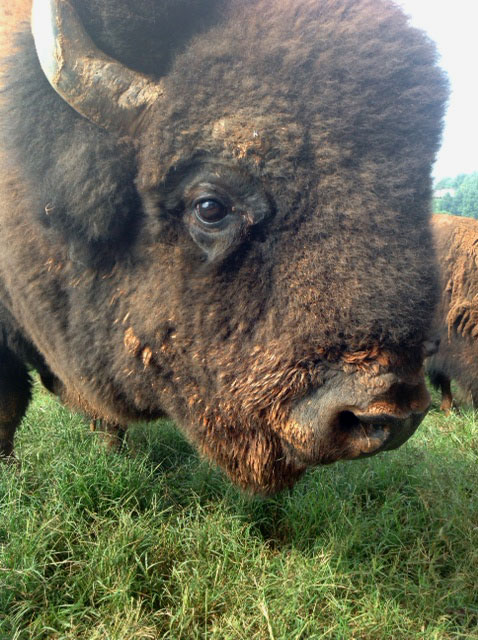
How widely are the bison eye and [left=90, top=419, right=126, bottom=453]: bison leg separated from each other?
2.32 m

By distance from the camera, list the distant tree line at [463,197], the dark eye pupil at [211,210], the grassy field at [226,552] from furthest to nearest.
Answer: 1. the distant tree line at [463,197]
2. the grassy field at [226,552]
3. the dark eye pupil at [211,210]

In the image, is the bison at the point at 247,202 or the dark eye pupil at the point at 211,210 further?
the dark eye pupil at the point at 211,210

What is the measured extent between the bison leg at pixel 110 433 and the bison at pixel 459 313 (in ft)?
13.7

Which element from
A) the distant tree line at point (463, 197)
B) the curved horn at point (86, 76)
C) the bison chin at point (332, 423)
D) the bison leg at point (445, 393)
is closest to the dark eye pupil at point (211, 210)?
the curved horn at point (86, 76)

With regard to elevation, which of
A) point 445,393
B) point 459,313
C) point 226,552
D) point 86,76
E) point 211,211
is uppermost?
point 86,76

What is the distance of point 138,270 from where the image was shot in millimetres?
2264

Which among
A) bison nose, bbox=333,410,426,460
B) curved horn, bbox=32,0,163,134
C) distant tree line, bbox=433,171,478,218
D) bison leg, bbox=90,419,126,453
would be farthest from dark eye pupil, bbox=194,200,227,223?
distant tree line, bbox=433,171,478,218

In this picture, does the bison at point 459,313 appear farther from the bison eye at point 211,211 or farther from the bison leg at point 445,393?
the bison eye at point 211,211

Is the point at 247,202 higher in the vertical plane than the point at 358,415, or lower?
higher

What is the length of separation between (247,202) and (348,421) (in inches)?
32.7

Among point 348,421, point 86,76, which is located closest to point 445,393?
point 348,421

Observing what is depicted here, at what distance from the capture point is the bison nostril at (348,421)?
1.84 metres

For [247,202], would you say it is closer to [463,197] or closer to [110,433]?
[110,433]

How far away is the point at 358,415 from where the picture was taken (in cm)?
174
